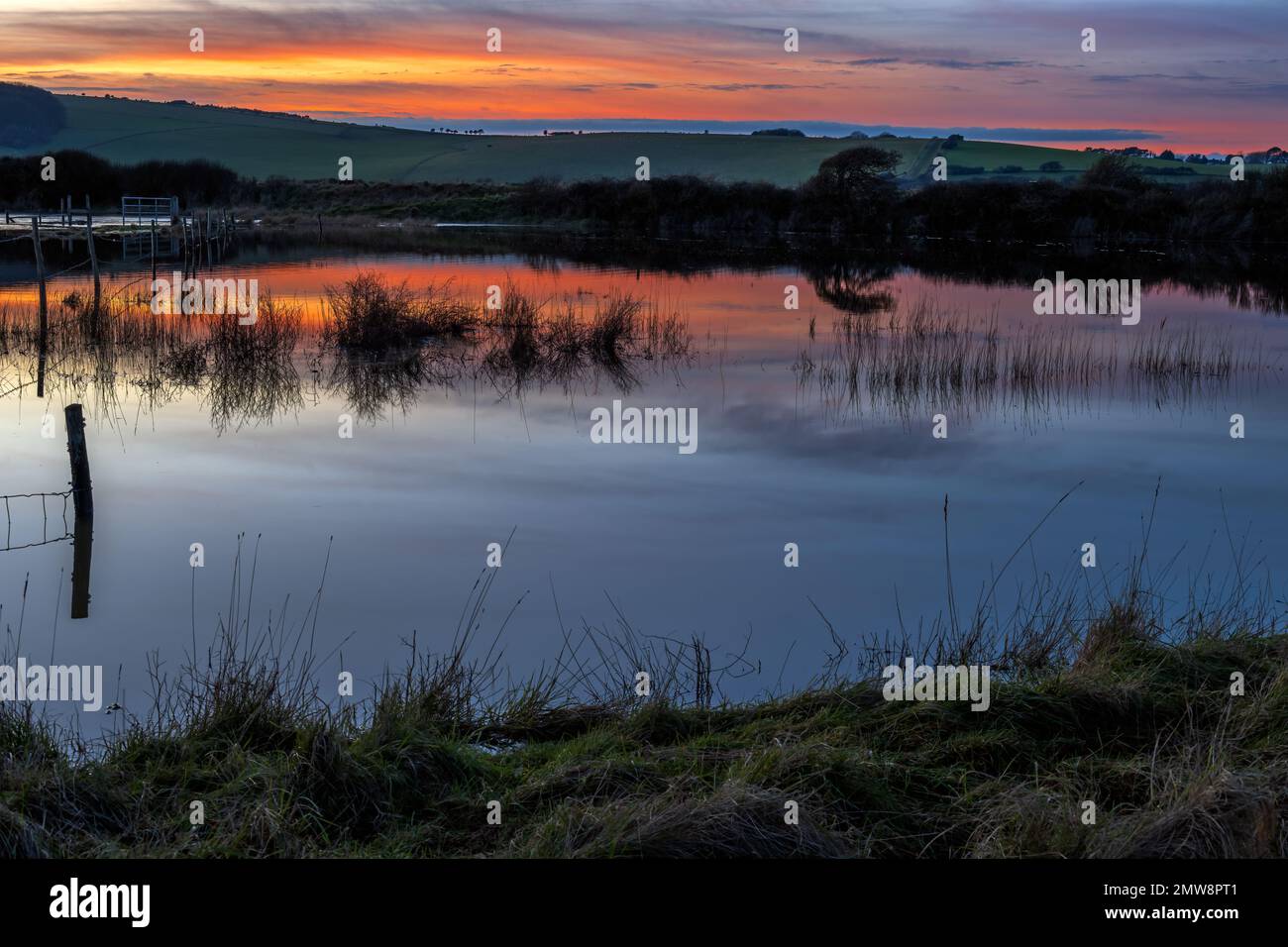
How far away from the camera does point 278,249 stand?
34969mm

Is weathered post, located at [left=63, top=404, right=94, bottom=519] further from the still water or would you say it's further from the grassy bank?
the grassy bank

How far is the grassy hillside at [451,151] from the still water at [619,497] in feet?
182

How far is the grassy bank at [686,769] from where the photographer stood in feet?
12.0

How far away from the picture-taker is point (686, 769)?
4.34 meters

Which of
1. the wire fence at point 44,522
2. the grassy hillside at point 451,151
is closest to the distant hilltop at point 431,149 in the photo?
the grassy hillside at point 451,151

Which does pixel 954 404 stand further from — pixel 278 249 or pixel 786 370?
pixel 278 249

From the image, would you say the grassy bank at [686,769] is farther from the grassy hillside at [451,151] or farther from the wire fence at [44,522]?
the grassy hillside at [451,151]

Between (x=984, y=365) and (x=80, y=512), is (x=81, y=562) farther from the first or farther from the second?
(x=984, y=365)

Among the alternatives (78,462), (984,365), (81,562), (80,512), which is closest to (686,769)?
(81,562)

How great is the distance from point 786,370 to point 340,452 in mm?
6503

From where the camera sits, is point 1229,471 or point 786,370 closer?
point 1229,471

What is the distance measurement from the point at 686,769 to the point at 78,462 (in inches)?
203
